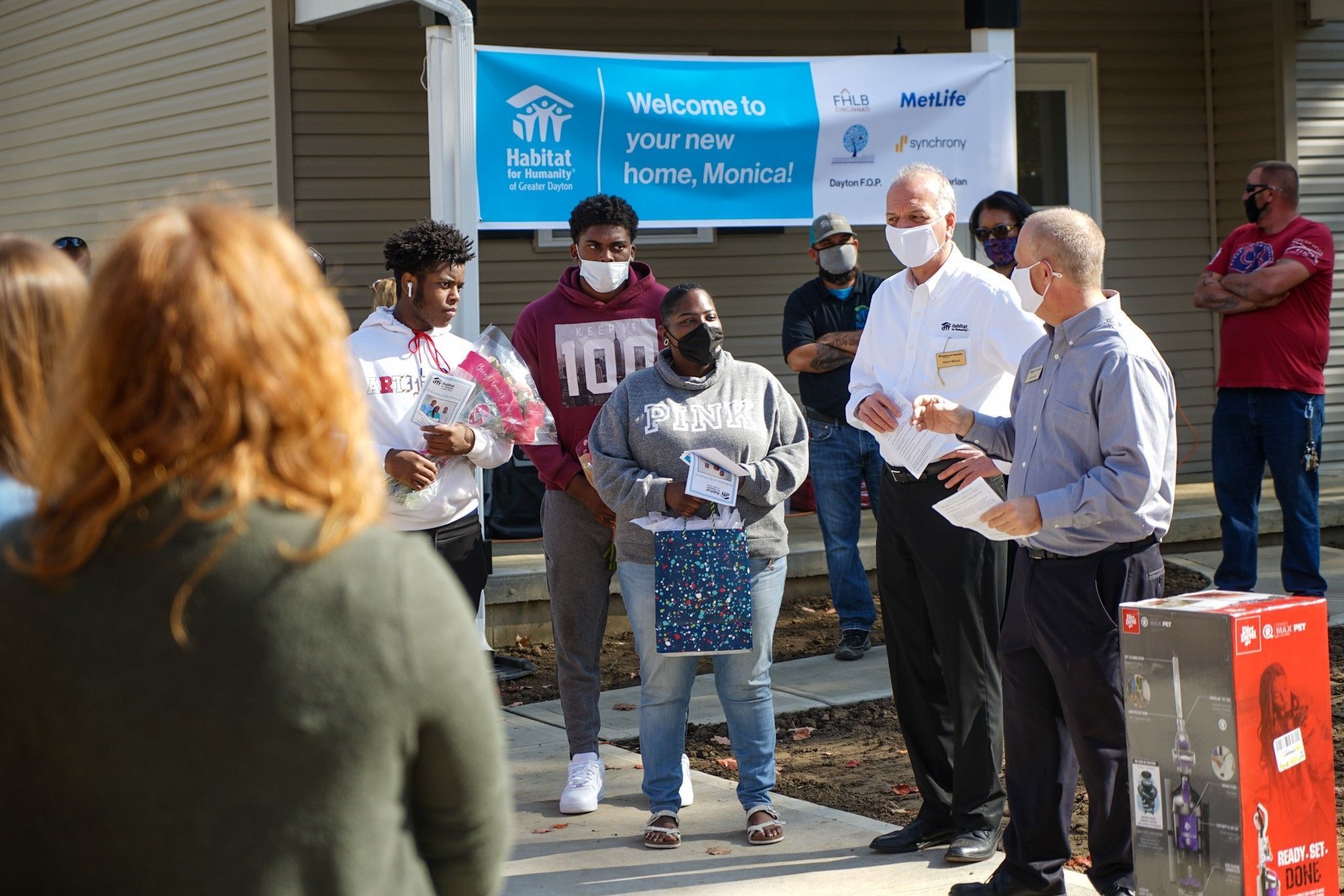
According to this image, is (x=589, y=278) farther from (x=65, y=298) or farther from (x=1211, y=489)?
(x=1211, y=489)

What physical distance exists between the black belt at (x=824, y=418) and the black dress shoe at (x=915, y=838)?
9.72 ft

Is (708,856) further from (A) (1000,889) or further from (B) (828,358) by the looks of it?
(B) (828,358)

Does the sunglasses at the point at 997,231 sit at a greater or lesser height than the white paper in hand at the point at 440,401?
greater

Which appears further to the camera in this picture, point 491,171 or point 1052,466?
point 491,171

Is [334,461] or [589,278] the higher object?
[589,278]

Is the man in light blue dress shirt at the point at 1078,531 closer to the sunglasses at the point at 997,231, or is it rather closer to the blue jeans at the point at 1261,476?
the sunglasses at the point at 997,231

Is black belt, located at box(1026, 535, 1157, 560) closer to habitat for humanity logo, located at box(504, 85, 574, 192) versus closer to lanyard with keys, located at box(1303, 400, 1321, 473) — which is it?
lanyard with keys, located at box(1303, 400, 1321, 473)

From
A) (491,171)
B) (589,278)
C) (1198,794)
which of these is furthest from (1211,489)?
(1198,794)

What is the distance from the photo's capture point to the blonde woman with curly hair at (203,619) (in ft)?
5.27

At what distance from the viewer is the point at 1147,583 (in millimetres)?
3955

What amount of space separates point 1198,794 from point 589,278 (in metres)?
2.91

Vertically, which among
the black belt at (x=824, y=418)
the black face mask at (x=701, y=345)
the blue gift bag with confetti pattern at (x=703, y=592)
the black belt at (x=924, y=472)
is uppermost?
the black face mask at (x=701, y=345)

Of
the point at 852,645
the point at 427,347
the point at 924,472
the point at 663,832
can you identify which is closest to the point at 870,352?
the point at 924,472

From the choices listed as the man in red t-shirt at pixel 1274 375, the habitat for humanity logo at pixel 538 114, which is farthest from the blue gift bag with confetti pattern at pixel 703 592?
the man in red t-shirt at pixel 1274 375
